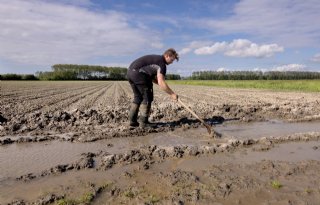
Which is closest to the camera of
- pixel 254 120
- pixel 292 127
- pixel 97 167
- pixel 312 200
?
pixel 312 200

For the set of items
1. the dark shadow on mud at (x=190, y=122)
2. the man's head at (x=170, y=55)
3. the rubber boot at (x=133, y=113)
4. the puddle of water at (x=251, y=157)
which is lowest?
the puddle of water at (x=251, y=157)

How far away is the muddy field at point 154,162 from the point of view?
4.31 metres

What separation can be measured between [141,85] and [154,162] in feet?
10.2

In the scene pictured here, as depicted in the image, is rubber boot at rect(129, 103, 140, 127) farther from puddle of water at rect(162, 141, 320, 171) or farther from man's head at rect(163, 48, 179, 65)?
puddle of water at rect(162, 141, 320, 171)

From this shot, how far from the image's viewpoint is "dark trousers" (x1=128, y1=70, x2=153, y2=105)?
28.0 ft

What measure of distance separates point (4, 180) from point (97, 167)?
1.30 metres

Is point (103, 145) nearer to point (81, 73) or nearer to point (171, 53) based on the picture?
point (171, 53)

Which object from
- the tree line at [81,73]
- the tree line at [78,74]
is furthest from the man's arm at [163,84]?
the tree line at [81,73]

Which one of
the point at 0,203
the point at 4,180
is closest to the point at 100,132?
the point at 4,180

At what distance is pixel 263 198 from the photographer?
4.18 metres

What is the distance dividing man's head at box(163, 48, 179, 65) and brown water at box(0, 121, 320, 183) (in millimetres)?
1678

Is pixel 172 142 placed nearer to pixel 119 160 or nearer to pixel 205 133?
pixel 205 133

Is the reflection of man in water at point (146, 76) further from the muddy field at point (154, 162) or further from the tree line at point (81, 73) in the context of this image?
the tree line at point (81, 73)

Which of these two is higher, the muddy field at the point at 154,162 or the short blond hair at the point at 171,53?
the short blond hair at the point at 171,53
